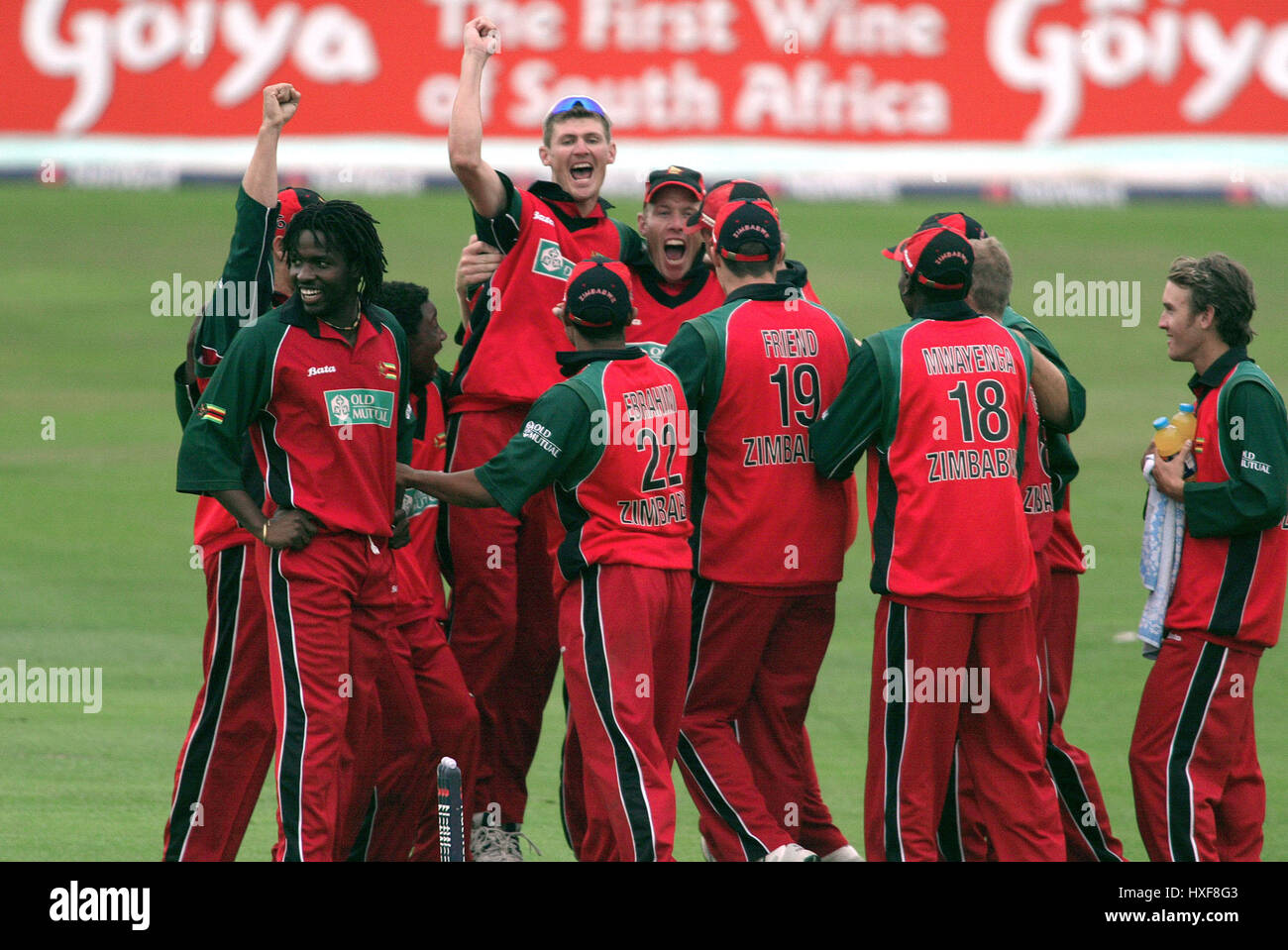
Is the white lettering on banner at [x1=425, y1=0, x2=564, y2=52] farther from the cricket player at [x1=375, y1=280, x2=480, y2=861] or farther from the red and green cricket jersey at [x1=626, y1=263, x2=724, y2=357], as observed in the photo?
the cricket player at [x1=375, y1=280, x2=480, y2=861]

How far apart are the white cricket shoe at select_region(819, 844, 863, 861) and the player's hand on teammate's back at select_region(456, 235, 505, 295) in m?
2.87

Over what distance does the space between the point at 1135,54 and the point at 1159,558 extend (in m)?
21.0

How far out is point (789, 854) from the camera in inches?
263

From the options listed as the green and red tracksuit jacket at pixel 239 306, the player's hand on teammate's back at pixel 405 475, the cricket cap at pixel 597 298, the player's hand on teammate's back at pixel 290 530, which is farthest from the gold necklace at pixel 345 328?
the cricket cap at pixel 597 298

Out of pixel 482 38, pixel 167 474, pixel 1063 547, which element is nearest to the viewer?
pixel 482 38

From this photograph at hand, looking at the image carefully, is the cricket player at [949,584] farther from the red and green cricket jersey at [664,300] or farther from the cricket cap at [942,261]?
the red and green cricket jersey at [664,300]

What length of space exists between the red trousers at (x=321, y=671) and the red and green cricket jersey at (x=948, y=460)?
190 cm

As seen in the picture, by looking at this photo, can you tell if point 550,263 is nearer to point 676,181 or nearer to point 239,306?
point 676,181

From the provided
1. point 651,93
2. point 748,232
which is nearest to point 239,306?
point 748,232

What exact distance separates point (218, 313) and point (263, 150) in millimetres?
635

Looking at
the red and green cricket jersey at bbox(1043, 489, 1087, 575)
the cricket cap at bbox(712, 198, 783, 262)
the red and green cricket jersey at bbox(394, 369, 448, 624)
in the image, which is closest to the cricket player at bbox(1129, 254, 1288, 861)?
the red and green cricket jersey at bbox(1043, 489, 1087, 575)

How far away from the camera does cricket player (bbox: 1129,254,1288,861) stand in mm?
6527

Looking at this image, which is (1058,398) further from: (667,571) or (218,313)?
(218,313)
